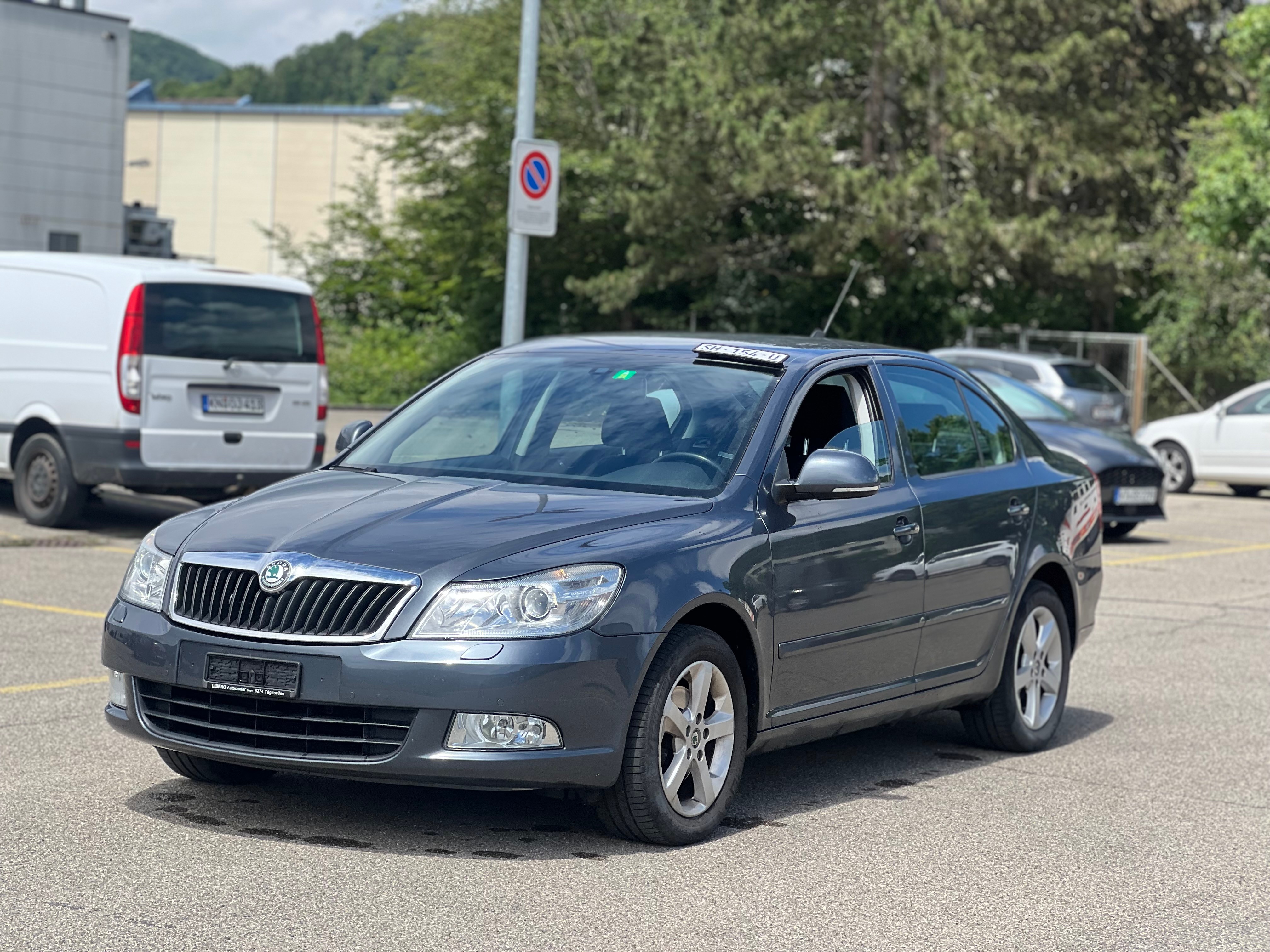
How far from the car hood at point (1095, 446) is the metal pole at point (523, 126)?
4.70 meters

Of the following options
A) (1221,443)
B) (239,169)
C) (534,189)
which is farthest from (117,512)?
(239,169)

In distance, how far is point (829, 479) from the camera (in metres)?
5.86

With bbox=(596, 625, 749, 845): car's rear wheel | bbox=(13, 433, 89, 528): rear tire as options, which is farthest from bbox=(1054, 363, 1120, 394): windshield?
bbox=(596, 625, 749, 845): car's rear wheel

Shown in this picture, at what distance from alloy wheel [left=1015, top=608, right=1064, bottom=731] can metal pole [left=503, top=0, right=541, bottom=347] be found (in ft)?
29.9

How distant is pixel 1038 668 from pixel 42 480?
903 centimetres

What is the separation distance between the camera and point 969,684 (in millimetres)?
6992

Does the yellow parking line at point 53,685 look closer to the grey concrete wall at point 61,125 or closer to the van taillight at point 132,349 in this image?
the van taillight at point 132,349

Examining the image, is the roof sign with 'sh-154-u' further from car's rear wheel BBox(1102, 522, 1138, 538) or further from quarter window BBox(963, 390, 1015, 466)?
car's rear wheel BBox(1102, 522, 1138, 538)

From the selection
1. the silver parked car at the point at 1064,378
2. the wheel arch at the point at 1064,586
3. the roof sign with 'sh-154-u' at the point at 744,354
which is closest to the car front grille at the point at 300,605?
the roof sign with 'sh-154-u' at the point at 744,354

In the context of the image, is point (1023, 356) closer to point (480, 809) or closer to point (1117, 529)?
point (1117, 529)

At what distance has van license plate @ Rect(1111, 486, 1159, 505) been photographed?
16484mm

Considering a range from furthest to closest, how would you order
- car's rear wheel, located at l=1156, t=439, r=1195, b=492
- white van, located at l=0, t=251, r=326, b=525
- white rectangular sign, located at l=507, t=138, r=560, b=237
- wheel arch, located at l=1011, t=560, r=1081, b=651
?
car's rear wheel, located at l=1156, t=439, r=1195, b=492 → white rectangular sign, located at l=507, t=138, r=560, b=237 → white van, located at l=0, t=251, r=326, b=525 → wheel arch, located at l=1011, t=560, r=1081, b=651

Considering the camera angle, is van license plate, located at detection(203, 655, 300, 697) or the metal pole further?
the metal pole

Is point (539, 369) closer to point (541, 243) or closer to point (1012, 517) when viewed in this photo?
point (1012, 517)
